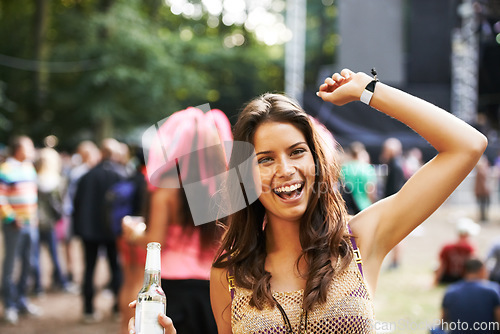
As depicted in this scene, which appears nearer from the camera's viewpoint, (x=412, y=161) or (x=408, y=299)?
(x=408, y=299)

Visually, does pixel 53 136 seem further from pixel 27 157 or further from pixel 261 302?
pixel 261 302

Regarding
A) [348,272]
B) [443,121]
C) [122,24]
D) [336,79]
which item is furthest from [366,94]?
[122,24]

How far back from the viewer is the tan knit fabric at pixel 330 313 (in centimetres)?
163

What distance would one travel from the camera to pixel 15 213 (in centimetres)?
601

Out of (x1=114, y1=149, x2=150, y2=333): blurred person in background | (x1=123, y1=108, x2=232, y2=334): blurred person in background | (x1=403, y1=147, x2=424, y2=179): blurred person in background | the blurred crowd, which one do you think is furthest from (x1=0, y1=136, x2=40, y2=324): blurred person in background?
(x1=403, y1=147, x2=424, y2=179): blurred person in background

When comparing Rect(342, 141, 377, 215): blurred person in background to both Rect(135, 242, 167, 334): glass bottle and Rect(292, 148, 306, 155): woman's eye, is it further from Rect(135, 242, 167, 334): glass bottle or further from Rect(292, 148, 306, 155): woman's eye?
Rect(135, 242, 167, 334): glass bottle

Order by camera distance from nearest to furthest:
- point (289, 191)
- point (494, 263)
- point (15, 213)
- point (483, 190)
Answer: point (289, 191) → point (494, 263) → point (15, 213) → point (483, 190)

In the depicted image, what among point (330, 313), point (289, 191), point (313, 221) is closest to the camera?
point (330, 313)

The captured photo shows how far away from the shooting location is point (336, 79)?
174 centimetres

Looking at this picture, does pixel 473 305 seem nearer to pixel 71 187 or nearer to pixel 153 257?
pixel 153 257

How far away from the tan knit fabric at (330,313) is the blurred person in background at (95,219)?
4407 mm

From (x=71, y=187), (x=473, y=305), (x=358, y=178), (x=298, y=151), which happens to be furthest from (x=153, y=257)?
(x=71, y=187)

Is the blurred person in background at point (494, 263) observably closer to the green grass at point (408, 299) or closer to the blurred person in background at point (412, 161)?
the green grass at point (408, 299)

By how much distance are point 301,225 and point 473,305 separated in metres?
2.99
